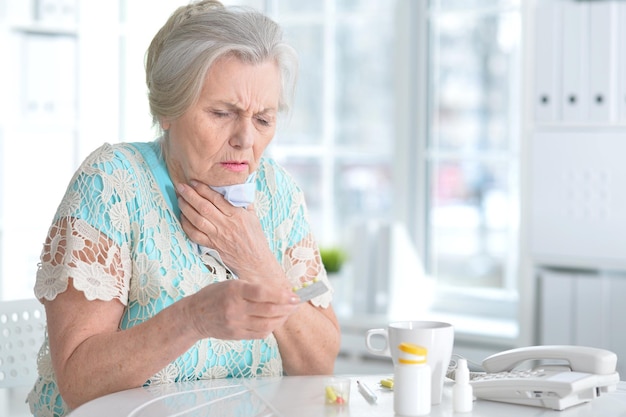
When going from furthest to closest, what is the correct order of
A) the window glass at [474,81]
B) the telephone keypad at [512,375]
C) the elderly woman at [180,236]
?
the window glass at [474,81] → the elderly woman at [180,236] → the telephone keypad at [512,375]

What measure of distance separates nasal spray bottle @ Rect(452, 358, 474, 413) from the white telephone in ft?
0.24

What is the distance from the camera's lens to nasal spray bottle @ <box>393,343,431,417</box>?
131 centimetres

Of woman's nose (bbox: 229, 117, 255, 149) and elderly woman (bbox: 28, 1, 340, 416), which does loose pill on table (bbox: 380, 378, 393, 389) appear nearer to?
elderly woman (bbox: 28, 1, 340, 416)

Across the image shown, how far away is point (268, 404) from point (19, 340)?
745mm

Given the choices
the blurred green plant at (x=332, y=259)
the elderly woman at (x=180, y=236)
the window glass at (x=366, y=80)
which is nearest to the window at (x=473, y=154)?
the window glass at (x=366, y=80)

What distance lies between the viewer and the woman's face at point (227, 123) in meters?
1.74

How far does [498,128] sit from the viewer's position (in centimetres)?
382

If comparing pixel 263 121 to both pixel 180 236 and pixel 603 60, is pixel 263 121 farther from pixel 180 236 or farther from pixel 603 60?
pixel 603 60

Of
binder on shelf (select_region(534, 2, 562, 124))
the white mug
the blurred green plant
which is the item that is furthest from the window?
the white mug

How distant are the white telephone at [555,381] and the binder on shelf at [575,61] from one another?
5.65ft

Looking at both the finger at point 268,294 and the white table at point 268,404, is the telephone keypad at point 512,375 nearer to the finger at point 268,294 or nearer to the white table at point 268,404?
the white table at point 268,404

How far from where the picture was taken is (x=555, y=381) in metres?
1.40

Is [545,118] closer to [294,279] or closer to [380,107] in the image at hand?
[380,107]

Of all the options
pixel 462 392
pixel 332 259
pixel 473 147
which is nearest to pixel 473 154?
pixel 473 147
